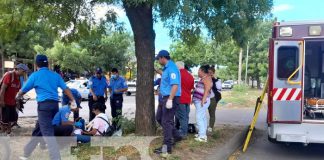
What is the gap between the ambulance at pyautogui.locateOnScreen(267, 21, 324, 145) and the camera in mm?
7871

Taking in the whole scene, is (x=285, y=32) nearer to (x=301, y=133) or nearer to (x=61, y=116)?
(x=301, y=133)

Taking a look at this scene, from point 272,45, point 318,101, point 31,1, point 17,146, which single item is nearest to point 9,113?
point 17,146

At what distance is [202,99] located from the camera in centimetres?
877

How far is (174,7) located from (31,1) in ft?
9.71

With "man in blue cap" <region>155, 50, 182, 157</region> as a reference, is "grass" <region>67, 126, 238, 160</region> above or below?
below

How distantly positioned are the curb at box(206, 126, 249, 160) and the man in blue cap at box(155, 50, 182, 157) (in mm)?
797

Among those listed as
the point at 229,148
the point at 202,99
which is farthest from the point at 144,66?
the point at 229,148

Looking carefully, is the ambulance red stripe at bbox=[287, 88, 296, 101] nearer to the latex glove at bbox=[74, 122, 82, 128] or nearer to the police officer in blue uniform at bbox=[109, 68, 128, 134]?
the latex glove at bbox=[74, 122, 82, 128]

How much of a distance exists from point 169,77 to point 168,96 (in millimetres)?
316

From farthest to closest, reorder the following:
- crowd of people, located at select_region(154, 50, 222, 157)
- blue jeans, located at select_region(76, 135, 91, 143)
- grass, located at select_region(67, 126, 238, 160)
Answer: blue jeans, located at select_region(76, 135, 91, 143), crowd of people, located at select_region(154, 50, 222, 157), grass, located at select_region(67, 126, 238, 160)

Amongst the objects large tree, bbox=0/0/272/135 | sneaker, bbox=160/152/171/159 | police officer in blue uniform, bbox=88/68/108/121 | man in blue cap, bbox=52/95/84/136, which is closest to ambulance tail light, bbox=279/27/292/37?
large tree, bbox=0/0/272/135

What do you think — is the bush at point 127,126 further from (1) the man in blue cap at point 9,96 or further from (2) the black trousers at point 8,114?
(2) the black trousers at point 8,114

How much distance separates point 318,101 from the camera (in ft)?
29.0

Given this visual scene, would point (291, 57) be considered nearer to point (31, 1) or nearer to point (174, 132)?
point (174, 132)
